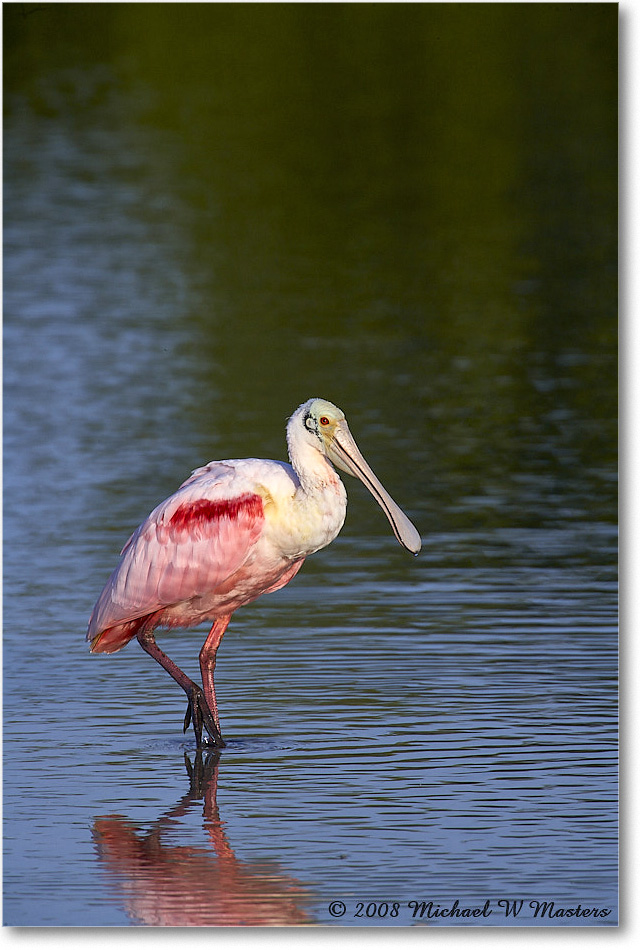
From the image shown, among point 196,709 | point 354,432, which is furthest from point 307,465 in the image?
point 354,432

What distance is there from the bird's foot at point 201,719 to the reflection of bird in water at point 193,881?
910 millimetres

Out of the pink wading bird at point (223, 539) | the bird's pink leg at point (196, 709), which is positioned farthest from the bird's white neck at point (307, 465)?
the bird's pink leg at point (196, 709)

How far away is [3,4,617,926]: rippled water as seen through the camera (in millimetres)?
8805

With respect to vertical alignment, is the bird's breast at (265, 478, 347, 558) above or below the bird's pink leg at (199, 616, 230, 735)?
above

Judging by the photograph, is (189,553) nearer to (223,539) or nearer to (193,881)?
(223,539)

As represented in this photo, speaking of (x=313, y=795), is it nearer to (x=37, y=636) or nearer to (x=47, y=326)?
(x=37, y=636)

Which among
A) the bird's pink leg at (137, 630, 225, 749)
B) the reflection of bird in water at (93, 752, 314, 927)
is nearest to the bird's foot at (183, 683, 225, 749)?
the bird's pink leg at (137, 630, 225, 749)

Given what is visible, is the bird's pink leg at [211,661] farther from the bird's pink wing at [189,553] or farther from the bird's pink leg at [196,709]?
the bird's pink wing at [189,553]

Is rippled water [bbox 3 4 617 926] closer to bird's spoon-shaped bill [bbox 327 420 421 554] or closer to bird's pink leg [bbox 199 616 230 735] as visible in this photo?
bird's pink leg [bbox 199 616 230 735]

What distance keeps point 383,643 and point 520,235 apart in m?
10.5

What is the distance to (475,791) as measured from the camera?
9.28 meters

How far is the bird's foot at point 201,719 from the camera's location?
10.1 metres

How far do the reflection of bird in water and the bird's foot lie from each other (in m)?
0.91

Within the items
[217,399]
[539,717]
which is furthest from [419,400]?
[539,717]
